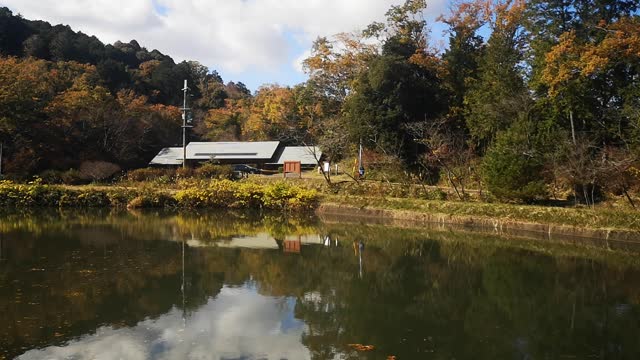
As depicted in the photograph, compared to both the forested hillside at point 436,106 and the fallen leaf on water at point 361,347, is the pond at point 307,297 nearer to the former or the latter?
the fallen leaf on water at point 361,347

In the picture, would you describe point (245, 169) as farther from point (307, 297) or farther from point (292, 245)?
point (307, 297)

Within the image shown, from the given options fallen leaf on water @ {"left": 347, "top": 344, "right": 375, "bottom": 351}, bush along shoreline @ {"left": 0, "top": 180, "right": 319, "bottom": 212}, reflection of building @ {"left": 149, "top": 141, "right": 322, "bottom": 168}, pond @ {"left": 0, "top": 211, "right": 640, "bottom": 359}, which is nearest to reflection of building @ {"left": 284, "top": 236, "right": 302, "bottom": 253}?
pond @ {"left": 0, "top": 211, "right": 640, "bottom": 359}

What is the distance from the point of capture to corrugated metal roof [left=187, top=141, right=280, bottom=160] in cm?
3447

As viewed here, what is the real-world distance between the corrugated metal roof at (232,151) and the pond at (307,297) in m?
18.2

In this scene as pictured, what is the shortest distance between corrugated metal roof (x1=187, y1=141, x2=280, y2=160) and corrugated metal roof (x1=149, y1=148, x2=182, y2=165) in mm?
799

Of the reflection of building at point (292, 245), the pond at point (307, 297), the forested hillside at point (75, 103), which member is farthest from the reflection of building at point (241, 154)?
the pond at point (307, 297)

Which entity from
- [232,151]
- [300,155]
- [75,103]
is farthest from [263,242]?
[75,103]

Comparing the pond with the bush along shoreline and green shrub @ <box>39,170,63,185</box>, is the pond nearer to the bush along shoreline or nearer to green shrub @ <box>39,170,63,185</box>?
the bush along shoreline

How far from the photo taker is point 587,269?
12.1 metres

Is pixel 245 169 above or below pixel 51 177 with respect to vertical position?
above

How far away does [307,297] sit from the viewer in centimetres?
924

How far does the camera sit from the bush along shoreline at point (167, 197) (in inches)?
896

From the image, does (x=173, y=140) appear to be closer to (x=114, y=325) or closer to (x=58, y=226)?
(x=58, y=226)

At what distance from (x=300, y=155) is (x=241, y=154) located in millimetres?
3926
